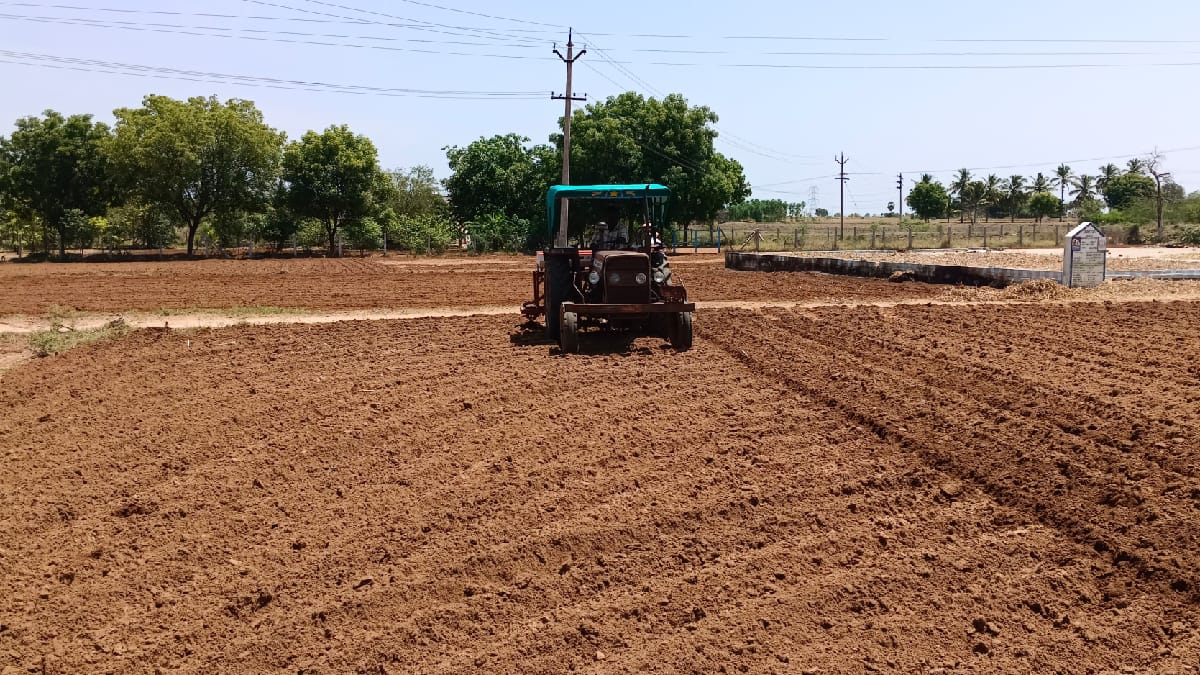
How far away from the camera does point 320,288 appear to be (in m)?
24.3

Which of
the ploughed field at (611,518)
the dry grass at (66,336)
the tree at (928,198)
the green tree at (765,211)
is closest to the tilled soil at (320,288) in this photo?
the dry grass at (66,336)

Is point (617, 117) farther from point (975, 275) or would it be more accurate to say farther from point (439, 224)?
point (975, 275)

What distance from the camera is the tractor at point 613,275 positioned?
11828 mm

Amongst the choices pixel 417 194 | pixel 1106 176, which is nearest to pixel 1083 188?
pixel 1106 176

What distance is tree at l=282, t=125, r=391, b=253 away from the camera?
155 feet

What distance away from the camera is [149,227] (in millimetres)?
50531

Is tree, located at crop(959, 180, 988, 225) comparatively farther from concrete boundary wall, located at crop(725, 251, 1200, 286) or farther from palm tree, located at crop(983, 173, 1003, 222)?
concrete boundary wall, located at crop(725, 251, 1200, 286)

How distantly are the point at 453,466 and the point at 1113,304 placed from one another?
14.4 m

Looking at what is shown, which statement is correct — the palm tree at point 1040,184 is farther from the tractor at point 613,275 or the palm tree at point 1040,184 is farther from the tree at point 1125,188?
the tractor at point 613,275

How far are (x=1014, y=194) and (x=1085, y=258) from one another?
297 ft

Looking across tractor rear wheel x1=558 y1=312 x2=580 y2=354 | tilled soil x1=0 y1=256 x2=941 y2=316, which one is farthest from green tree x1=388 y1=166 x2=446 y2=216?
tractor rear wheel x1=558 y1=312 x2=580 y2=354

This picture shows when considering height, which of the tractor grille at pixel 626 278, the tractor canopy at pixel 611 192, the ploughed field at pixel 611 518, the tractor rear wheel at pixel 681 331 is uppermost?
the tractor canopy at pixel 611 192

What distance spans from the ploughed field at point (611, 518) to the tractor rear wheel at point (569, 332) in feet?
3.43

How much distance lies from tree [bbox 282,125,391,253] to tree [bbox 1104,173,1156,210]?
74239mm
